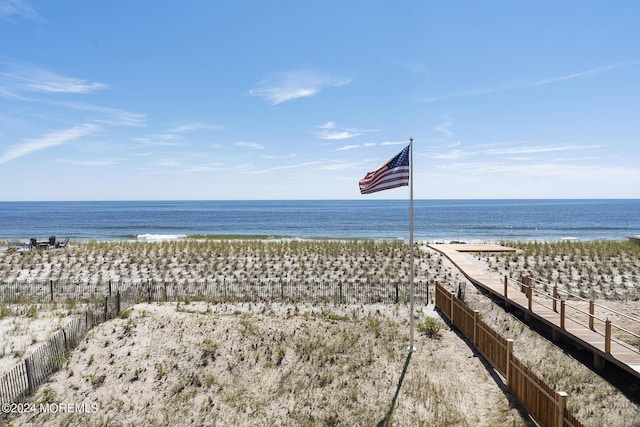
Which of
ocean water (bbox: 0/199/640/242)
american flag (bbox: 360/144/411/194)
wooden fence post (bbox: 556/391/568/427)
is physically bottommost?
ocean water (bbox: 0/199/640/242)

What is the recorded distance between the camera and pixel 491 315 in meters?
15.8

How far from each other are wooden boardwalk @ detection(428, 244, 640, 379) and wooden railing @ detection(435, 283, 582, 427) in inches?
102

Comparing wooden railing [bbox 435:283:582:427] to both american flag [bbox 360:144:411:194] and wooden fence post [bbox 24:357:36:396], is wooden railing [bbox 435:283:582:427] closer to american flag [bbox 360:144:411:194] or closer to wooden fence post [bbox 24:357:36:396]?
american flag [bbox 360:144:411:194]

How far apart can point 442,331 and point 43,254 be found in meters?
30.0

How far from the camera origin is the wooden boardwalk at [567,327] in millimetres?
10105

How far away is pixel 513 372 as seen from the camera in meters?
9.50

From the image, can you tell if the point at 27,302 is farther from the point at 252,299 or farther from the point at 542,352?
the point at 542,352

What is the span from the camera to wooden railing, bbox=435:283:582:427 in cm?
719

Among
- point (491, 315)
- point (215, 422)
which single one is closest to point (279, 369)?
point (215, 422)

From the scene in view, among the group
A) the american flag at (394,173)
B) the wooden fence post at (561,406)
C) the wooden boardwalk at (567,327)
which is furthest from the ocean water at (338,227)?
the wooden fence post at (561,406)

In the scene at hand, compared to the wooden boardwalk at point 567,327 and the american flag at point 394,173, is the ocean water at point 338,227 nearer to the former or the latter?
the wooden boardwalk at point 567,327

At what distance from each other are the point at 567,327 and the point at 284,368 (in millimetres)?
8712

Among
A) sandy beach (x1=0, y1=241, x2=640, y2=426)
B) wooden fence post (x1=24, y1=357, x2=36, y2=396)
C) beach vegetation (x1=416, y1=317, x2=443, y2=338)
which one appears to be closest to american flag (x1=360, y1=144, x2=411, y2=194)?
sandy beach (x1=0, y1=241, x2=640, y2=426)

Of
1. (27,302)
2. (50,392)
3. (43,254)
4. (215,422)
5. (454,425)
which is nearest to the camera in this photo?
(454,425)
